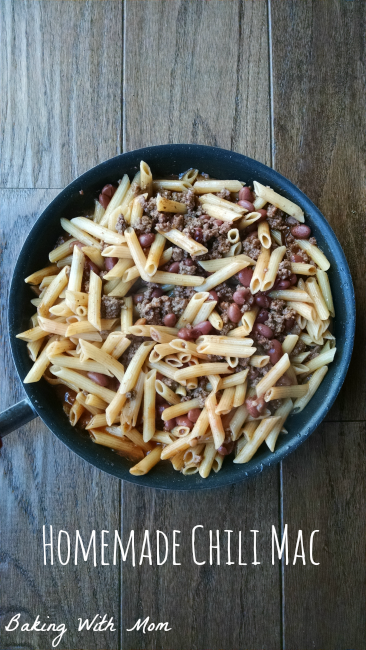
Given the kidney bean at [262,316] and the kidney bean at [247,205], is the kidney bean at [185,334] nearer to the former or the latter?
the kidney bean at [262,316]

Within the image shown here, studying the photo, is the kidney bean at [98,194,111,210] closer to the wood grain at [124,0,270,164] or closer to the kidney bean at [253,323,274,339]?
the wood grain at [124,0,270,164]

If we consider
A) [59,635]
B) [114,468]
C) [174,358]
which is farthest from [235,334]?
[59,635]

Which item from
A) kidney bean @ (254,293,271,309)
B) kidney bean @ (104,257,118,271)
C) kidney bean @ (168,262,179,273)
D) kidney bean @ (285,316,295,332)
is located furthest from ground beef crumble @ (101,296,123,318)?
kidney bean @ (285,316,295,332)

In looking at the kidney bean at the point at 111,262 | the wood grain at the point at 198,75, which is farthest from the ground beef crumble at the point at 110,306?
the wood grain at the point at 198,75

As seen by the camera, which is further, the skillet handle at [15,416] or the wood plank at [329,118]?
the wood plank at [329,118]

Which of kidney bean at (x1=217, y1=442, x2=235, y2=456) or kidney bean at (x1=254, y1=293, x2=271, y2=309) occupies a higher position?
kidney bean at (x1=254, y1=293, x2=271, y2=309)

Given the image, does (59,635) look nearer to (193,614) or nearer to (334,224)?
(193,614)
